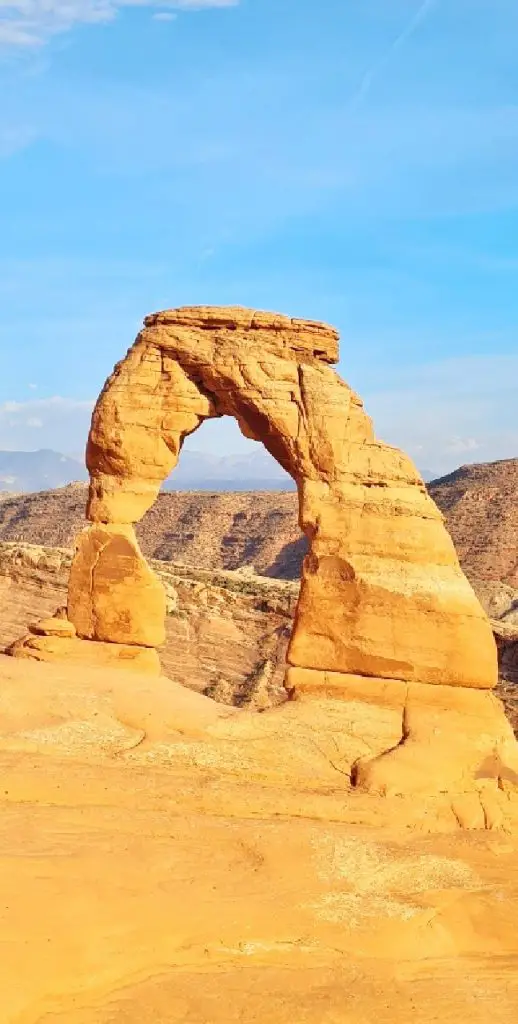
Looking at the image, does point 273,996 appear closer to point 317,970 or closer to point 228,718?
point 317,970

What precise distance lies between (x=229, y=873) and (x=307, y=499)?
24.3 ft

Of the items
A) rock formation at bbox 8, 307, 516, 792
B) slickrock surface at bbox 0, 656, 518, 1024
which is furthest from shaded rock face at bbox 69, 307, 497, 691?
slickrock surface at bbox 0, 656, 518, 1024

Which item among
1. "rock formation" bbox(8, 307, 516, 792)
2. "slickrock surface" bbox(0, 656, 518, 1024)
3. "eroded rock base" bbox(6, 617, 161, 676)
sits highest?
"rock formation" bbox(8, 307, 516, 792)

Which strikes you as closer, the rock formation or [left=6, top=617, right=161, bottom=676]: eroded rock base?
the rock formation

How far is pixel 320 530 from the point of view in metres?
15.5

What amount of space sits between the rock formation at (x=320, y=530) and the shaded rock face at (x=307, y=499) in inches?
0.9

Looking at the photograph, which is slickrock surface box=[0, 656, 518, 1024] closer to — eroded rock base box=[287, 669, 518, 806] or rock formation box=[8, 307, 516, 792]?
eroded rock base box=[287, 669, 518, 806]

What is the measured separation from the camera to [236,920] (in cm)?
852

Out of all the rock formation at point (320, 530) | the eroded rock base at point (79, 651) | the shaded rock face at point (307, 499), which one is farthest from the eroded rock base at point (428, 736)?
the eroded rock base at point (79, 651)

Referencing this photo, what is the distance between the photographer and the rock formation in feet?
49.1

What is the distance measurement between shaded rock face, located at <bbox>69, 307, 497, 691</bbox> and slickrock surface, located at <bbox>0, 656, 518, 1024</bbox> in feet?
4.16

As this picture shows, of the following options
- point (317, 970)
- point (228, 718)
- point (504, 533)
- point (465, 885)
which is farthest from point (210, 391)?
point (504, 533)

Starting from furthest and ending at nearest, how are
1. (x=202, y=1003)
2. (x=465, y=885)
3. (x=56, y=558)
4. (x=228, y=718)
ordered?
(x=56, y=558), (x=228, y=718), (x=465, y=885), (x=202, y=1003)

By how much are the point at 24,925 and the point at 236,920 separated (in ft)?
6.34
